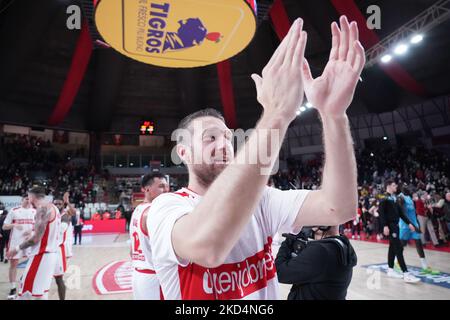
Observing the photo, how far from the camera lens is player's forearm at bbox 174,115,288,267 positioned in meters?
0.78

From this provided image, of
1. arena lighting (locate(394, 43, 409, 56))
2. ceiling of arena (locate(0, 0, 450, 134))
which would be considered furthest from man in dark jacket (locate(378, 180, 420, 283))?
ceiling of arena (locate(0, 0, 450, 134))

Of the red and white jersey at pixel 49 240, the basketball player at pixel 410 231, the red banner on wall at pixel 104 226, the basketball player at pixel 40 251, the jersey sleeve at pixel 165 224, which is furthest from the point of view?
the red banner on wall at pixel 104 226

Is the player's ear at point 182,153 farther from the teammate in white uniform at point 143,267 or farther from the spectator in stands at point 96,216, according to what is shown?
the spectator in stands at point 96,216

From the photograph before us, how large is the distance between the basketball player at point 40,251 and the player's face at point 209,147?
3.25m

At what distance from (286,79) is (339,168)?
47cm

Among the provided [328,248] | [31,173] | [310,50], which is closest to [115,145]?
[31,173]

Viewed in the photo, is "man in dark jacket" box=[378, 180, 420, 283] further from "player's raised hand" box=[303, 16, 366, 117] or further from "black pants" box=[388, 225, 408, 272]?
"player's raised hand" box=[303, 16, 366, 117]

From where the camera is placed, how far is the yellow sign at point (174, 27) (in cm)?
291

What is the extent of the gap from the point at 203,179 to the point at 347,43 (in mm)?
826

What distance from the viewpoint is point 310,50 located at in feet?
55.5

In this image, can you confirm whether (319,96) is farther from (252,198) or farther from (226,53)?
(226,53)

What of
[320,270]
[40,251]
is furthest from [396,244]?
[40,251]

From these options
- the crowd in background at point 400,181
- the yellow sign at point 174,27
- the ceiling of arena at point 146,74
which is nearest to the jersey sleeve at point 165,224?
the yellow sign at point 174,27

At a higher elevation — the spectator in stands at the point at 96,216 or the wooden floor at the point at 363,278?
the spectator in stands at the point at 96,216
